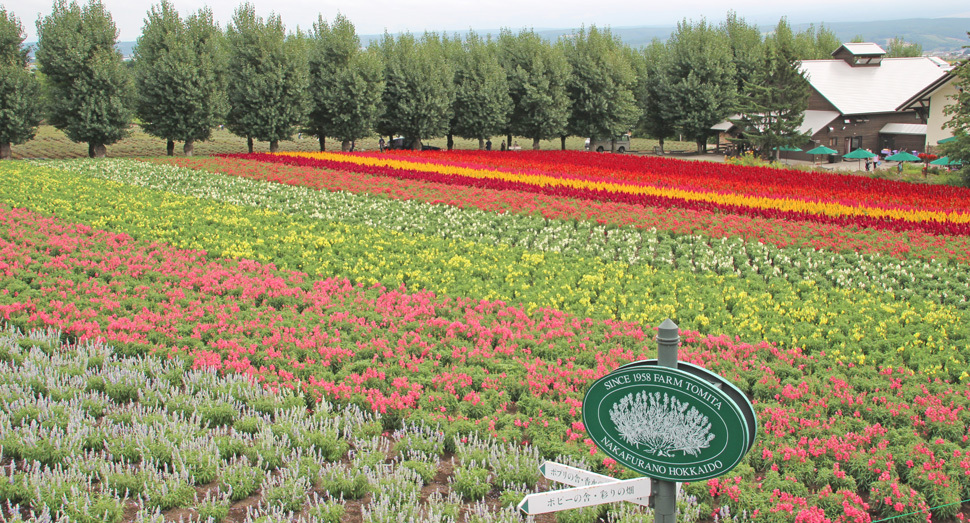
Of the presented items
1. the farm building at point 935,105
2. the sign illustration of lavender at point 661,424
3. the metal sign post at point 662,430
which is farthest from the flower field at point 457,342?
the farm building at point 935,105

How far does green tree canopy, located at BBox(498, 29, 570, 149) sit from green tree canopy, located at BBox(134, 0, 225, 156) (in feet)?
66.9

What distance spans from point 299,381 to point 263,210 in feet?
39.5

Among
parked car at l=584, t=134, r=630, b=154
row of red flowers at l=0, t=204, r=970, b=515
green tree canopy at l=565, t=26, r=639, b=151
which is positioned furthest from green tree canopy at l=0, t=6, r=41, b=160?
parked car at l=584, t=134, r=630, b=154

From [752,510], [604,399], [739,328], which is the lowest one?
[752,510]

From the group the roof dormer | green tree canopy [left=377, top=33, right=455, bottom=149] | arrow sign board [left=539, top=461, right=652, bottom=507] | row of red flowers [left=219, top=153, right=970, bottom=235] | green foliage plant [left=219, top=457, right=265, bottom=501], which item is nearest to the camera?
arrow sign board [left=539, top=461, right=652, bottom=507]

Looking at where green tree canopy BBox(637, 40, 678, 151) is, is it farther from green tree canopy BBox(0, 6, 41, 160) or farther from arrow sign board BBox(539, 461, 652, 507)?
arrow sign board BBox(539, 461, 652, 507)

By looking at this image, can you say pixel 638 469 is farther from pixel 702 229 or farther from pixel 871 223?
pixel 871 223

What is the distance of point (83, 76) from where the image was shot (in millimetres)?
38688

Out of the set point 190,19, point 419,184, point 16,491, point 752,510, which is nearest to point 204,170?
point 419,184

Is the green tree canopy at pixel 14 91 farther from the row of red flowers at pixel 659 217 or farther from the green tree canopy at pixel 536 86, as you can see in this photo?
the green tree canopy at pixel 536 86

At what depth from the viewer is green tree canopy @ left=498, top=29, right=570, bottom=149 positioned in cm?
4881

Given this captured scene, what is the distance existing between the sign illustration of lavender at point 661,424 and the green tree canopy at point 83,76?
1664 inches

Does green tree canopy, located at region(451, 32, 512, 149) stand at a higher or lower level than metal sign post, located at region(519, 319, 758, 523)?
higher

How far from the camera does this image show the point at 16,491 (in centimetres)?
550
